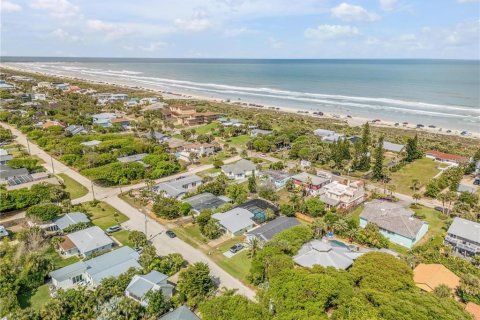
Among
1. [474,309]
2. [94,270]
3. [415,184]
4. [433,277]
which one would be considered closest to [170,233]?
[94,270]

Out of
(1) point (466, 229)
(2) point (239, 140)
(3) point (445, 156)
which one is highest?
(3) point (445, 156)

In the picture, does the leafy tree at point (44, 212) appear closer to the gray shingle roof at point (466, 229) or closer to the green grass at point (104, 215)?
the green grass at point (104, 215)

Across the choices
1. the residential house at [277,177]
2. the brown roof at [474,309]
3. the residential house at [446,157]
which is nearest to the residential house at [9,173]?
the residential house at [277,177]

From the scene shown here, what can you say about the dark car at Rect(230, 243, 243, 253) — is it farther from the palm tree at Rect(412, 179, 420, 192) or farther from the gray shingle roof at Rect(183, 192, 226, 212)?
the palm tree at Rect(412, 179, 420, 192)

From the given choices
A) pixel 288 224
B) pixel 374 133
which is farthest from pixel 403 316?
pixel 374 133

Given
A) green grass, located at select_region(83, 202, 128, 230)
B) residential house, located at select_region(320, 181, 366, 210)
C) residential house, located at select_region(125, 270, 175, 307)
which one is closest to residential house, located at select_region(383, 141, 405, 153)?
residential house, located at select_region(320, 181, 366, 210)

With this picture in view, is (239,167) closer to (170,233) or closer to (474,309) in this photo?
(170,233)

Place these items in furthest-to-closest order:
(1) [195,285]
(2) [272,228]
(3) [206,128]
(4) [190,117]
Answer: (4) [190,117], (3) [206,128], (2) [272,228], (1) [195,285]
